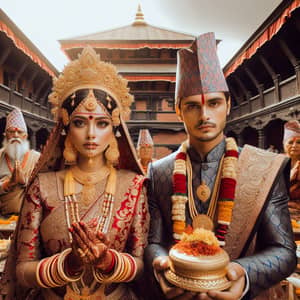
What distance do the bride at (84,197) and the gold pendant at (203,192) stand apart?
325mm

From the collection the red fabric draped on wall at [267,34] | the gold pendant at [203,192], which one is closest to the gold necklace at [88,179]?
the gold pendant at [203,192]

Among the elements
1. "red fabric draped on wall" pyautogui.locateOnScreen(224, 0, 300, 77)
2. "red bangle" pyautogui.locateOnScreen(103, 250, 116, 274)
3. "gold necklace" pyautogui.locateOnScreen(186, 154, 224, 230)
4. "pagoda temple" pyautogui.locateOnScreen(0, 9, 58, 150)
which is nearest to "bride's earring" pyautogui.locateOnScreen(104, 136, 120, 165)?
"gold necklace" pyautogui.locateOnScreen(186, 154, 224, 230)

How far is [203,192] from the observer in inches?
59.4

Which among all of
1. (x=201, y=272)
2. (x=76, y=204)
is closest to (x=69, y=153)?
(x=76, y=204)

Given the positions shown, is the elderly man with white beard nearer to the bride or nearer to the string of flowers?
the bride

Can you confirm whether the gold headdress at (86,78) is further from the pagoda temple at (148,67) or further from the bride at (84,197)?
the pagoda temple at (148,67)

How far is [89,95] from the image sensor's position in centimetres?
157

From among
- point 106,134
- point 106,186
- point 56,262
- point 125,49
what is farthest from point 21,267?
point 125,49

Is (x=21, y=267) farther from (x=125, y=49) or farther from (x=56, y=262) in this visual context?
(x=125, y=49)

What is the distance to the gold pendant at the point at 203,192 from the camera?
150cm

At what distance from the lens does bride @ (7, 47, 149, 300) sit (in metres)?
1.39

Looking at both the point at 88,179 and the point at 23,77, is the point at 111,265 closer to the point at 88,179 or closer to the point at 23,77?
the point at 88,179

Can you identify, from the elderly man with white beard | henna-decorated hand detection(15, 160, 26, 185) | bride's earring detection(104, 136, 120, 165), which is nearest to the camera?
bride's earring detection(104, 136, 120, 165)

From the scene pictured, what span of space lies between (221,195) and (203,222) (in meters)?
0.17
